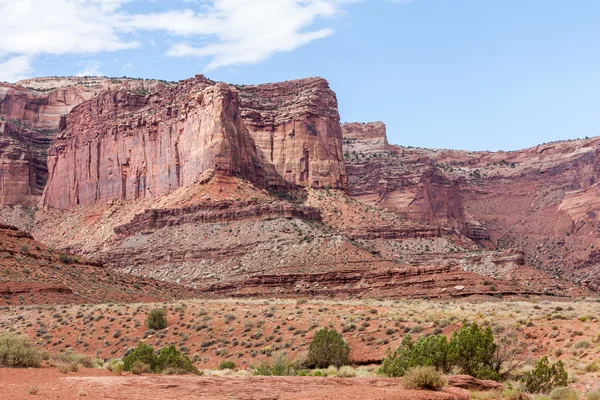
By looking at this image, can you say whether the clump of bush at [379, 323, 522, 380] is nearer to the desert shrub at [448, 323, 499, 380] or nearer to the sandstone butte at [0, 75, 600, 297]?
the desert shrub at [448, 323, 499, 380]

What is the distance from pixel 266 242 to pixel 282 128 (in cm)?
3870

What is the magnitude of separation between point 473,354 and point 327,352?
8.74 metres

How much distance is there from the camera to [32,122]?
535 feet

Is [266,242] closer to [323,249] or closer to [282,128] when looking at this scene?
[323,249]

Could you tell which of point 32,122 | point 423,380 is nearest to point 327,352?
point 423,380

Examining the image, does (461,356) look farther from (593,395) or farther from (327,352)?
(327,352)

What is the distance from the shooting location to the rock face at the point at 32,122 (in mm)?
136125

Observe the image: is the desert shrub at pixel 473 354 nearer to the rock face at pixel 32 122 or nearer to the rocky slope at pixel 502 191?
→ the rocky slope at pixel 502 191

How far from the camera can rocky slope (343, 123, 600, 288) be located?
14100 cm

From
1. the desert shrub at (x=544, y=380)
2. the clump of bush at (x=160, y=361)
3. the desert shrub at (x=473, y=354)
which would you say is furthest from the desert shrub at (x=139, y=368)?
the desert shrub at (x=544, y=380)

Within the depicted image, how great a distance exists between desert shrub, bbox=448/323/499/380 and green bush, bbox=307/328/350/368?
7980mm

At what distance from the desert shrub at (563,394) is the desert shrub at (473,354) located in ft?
12.0

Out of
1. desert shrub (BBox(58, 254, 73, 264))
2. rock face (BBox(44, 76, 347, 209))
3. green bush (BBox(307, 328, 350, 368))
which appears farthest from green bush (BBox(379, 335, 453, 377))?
rock face (BBox(44, 76, 347, 209))

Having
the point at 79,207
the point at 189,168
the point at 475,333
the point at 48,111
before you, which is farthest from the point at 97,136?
the point at 475,333
